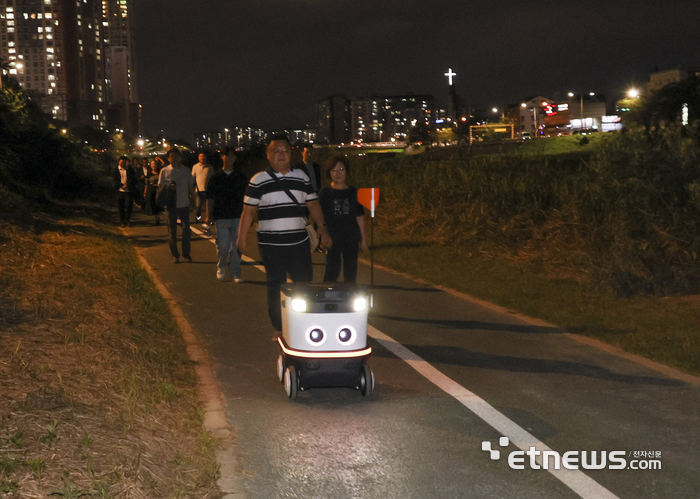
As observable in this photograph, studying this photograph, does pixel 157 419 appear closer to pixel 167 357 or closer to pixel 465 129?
pixel 167 357

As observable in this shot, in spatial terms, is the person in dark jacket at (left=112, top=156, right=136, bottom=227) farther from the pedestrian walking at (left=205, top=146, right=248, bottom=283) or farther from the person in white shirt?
the pedestrian walking at (left=205, top=146, right=248, bottom=283)

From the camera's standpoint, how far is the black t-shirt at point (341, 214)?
9281 millimetres

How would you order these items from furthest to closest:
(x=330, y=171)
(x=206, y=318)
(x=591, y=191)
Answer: (x=591, y=191) → (x=206, y=318) → (x=330, y=171)

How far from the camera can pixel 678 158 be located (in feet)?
37.7

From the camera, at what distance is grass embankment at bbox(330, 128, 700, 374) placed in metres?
9.82

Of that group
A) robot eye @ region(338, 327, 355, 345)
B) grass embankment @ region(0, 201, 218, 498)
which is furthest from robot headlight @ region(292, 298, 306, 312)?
grass embankment @ region(0, 201, 218, 498)

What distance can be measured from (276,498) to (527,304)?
6729 millimetres

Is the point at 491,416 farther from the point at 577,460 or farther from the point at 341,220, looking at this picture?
the point at 341,220

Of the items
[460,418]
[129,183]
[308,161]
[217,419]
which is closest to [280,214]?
[217,419]

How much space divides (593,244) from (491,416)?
7642 mm

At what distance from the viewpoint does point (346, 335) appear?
6383 millimetres

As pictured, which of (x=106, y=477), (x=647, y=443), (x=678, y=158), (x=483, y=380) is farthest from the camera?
(x=678, y=158)

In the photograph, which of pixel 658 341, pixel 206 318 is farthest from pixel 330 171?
pixel 658 341

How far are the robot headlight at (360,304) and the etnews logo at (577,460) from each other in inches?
61.8
